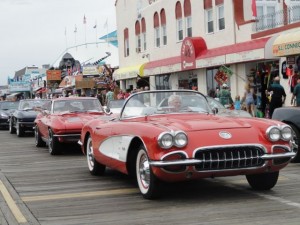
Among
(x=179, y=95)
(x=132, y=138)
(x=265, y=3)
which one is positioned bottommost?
(x=132, y=138)

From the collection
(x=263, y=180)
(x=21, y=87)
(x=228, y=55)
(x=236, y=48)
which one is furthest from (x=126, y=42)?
(x=21, y=87)

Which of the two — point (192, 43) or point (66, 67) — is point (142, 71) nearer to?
point (192, 43)

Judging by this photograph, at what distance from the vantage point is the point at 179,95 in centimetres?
806

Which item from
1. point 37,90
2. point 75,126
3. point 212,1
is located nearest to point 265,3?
point 212,1

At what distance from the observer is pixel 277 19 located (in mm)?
22531

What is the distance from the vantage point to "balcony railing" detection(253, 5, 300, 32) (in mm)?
20906

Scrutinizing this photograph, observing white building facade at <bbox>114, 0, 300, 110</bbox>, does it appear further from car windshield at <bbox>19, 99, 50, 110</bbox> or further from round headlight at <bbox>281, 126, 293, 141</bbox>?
round headlight at <bbox>281, 126, 293, 141</bbox>

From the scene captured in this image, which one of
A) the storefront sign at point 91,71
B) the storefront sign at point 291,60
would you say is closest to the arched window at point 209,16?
the storefront sign at point 291,60

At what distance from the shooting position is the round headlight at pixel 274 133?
671 cm

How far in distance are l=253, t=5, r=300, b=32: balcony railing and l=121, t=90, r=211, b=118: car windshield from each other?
13.7m

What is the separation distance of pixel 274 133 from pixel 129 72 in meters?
30.1

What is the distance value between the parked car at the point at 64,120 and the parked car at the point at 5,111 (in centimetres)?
1004

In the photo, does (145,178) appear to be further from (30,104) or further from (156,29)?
(156,29)

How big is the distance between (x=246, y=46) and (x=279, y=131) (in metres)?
15.7
